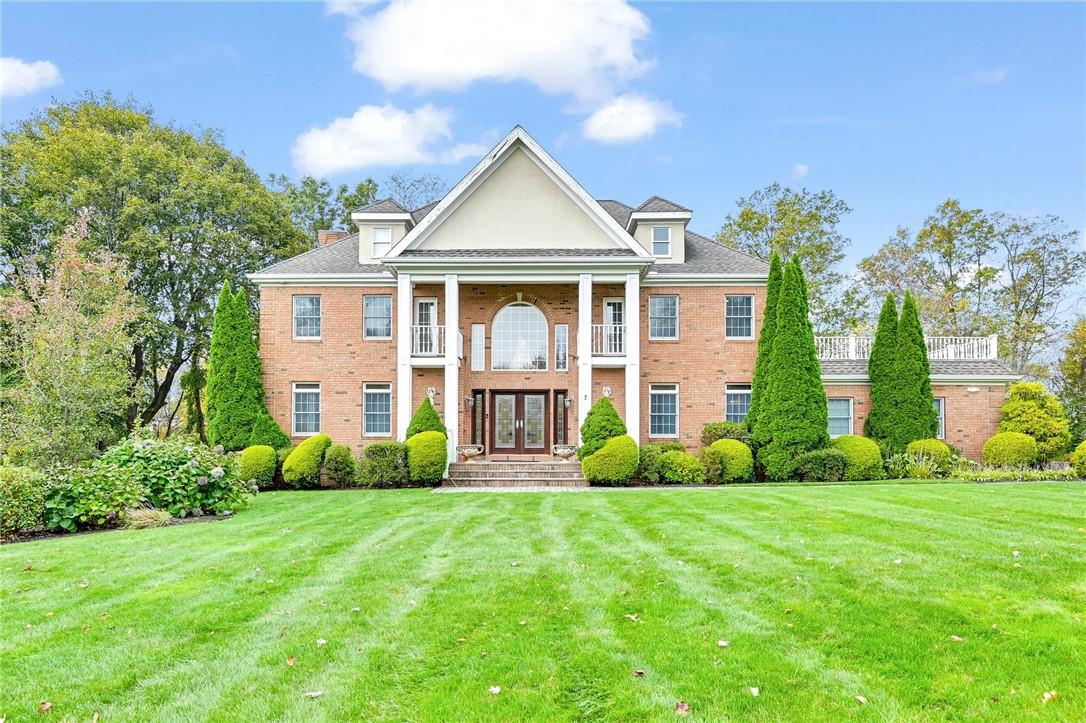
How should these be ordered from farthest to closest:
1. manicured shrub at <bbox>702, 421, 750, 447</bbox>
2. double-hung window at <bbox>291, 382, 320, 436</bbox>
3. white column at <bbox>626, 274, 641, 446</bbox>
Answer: double-hung window at <bbox>291, 382, 320, 436</bbox>
white column at <bbox>626, 274, 641, 446</bbox>
manicured shrub at <bbox>702, 421, 750, 447</bbox>

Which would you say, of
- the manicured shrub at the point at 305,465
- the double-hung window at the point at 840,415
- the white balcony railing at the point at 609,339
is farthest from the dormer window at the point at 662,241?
the manicured shrub at the point at 305,465

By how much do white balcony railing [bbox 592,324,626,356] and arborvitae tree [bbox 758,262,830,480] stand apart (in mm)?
4493

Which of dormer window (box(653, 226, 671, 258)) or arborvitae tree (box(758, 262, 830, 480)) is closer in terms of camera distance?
arborvitae tree (box(758, 262, 830, 480))

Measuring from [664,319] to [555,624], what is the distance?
1595 cm

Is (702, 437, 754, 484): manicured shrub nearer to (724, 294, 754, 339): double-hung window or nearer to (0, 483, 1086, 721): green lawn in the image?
(724, 294, 754, 339): double-hung window

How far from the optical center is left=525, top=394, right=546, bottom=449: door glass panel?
19.8m

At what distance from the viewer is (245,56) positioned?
1661 cm

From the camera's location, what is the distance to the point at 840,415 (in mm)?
19953

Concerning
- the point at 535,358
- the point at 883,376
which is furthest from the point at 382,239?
the point at 883,376

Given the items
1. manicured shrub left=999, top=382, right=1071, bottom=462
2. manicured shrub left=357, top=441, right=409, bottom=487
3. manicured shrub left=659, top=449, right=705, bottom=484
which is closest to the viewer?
manicured shrub left=357, top=441, right=409, bottom=487

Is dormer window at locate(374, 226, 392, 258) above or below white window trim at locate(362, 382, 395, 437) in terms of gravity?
above

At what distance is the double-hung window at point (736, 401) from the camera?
19500 millimetres

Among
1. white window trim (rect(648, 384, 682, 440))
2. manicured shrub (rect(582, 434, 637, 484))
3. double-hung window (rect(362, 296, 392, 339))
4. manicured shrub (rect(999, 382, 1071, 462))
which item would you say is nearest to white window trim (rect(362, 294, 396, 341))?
double-hung window (rect(362, 296, 392, 339))

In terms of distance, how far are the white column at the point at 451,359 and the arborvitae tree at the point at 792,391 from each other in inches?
350
